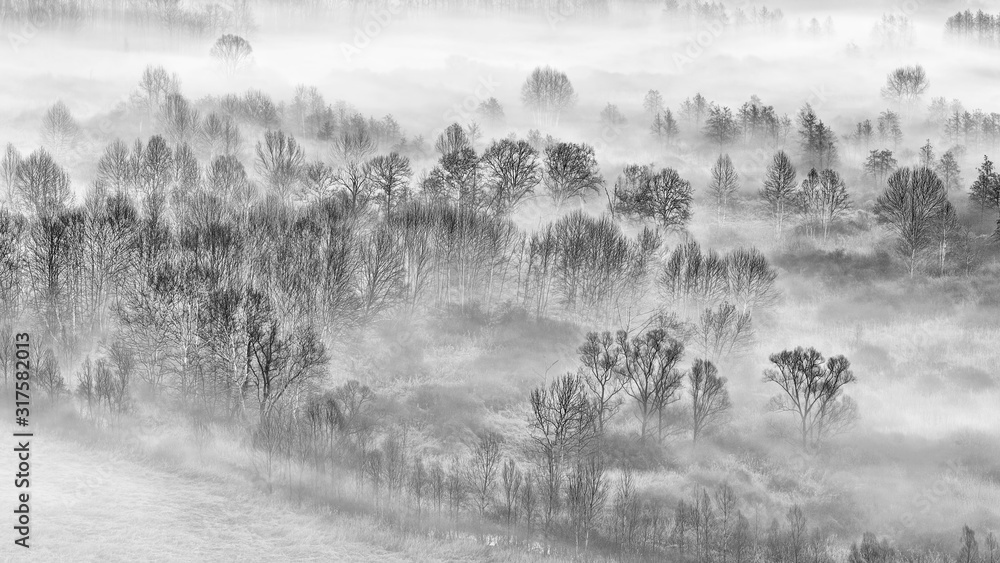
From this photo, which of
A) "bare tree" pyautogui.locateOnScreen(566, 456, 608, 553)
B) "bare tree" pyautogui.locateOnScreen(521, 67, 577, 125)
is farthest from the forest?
"bare tree" pyautogui.locateOnScreen(521, 67, 577, 125)

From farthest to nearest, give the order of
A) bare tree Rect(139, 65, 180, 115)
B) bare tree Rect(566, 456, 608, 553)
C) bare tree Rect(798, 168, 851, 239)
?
bare tree Rect(139, 65, 180, 115) → bare tree Rect(798, 168, 851, 239) → bare tree Rect(566, 456, 608, 553)

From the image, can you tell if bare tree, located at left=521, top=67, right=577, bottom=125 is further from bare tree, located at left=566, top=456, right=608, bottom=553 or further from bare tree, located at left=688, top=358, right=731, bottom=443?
bare tree, located at left=566, top=456, right=608, bottom=553

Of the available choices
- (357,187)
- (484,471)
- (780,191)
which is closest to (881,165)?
(780,191)

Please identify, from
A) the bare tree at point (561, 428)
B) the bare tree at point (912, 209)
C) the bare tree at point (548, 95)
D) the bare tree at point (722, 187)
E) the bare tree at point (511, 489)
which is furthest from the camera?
the bare tree at point (548, 95)

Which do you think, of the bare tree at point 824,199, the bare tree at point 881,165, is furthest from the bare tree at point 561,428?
the bare tree at point 881,165

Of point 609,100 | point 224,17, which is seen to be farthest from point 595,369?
point 224,17

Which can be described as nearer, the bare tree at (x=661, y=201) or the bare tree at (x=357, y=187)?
the bare tree at (x=357, y=187)

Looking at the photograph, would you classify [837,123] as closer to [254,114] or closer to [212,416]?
[254,114]

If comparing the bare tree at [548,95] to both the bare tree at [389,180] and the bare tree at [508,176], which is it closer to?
the bare tree at [508,176]
